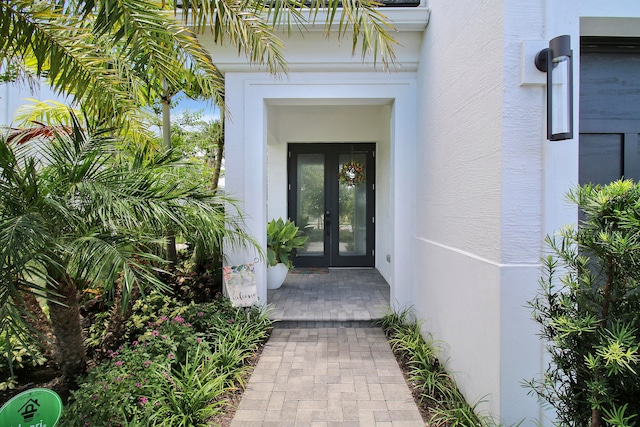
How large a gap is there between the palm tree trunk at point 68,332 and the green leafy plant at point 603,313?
3270mm

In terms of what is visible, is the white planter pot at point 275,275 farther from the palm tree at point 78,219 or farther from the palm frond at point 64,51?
the palm frond at point 64,51

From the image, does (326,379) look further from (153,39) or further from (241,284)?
(153,39)

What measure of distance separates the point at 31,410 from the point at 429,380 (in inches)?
103

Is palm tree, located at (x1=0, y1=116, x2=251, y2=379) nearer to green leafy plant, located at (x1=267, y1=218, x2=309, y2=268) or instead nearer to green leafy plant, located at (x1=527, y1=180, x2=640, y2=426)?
green leafy plant, located at (x1=527, y1=180, x2=640, y2=426)

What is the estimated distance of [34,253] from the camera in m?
1.81

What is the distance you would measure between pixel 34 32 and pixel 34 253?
1.89 m

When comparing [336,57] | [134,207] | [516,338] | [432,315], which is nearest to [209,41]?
[336,57]

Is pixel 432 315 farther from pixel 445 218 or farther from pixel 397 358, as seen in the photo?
pixel 445 218

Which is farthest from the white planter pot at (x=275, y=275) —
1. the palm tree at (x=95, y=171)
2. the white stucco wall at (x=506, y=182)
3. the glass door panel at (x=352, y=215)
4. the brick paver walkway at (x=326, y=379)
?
the white stucco wall at (x=506, y=182)

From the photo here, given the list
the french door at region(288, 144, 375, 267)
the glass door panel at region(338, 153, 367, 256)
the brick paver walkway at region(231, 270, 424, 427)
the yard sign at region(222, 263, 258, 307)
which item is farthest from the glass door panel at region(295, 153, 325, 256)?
the yard sign at region(222, 263, 258, 307)

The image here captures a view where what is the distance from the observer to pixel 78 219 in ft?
7.53

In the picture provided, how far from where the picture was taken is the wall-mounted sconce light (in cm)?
184

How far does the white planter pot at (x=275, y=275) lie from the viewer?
559cm

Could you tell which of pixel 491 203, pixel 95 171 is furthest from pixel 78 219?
pixel 491 203
